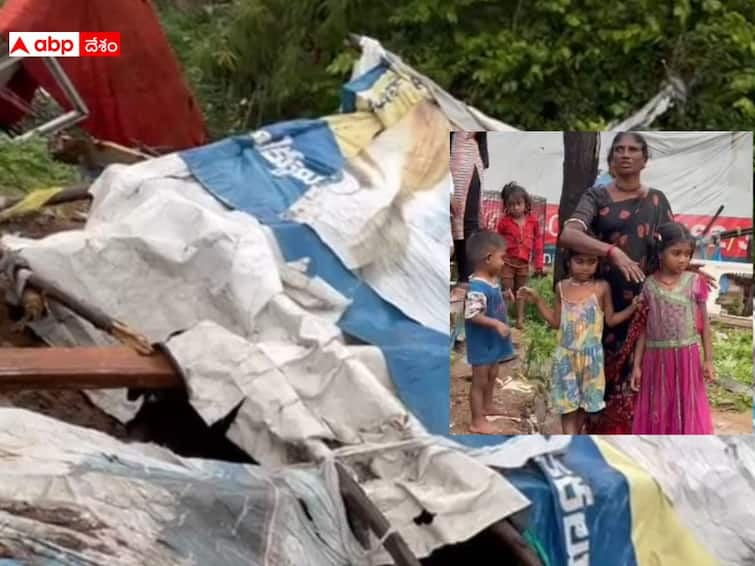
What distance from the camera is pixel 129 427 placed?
10.5 feet

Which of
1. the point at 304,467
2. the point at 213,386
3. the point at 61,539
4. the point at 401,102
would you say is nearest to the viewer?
the point at 61,539

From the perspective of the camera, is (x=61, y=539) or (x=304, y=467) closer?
(x=61, y=539)

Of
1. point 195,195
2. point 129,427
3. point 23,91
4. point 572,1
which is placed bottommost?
point 129,427

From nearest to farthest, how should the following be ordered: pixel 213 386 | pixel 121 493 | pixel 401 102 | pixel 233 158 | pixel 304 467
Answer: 1. pixel 121 493
2. pixel 304 467
3. pixel 213 386
4. pixel 233 158
5. pixel 401 102

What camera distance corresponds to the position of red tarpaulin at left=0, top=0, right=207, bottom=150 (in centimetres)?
554

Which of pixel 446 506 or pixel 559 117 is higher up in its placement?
pixel 559 117

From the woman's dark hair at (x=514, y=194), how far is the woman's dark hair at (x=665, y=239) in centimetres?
27

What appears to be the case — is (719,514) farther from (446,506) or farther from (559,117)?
(559,117)

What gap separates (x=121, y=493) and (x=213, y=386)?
0.57 metres

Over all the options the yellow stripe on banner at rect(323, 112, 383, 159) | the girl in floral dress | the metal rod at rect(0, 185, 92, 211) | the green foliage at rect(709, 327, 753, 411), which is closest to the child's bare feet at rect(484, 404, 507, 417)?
the girl in floral dress

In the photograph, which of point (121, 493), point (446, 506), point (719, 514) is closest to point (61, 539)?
point (121, 493)

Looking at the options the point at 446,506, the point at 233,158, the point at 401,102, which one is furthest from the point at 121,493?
the point at 401,102

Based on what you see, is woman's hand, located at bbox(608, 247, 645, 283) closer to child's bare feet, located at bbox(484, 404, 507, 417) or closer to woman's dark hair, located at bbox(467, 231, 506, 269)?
woman's dark hair, located at bbox(467, 231, 506, 269)

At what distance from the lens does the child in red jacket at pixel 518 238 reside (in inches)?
96.8
